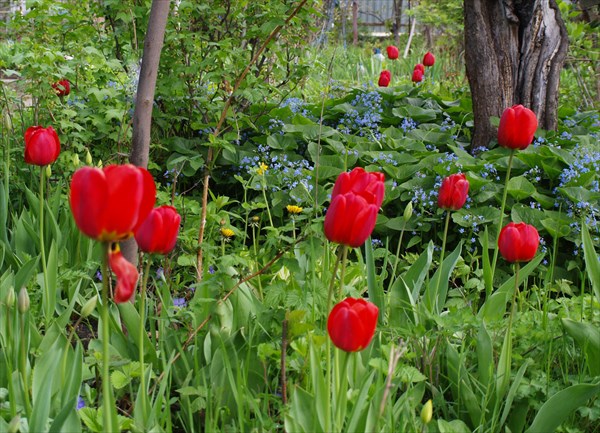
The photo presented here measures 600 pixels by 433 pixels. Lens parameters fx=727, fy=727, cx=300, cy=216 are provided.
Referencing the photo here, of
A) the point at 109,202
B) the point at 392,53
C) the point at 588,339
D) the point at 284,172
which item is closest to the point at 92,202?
the point at 109,202

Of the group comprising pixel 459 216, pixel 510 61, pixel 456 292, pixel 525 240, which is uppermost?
pixel 510 61

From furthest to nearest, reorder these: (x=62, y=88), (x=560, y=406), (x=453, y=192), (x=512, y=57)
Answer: (x=512, y=57) → (x=62, y=88) → (x=453, y=192) → (x=560, y=406)

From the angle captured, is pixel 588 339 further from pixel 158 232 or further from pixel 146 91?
pixel 146 91

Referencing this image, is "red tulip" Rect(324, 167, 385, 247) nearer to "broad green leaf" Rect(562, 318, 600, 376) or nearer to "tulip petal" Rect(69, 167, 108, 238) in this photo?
"tulip petal" Rect(69, 167, 108, 238)

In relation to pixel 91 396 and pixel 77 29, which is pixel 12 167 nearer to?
pixel 77 29

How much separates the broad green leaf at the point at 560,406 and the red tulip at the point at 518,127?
2.37 ft

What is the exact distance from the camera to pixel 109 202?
894 millimetres

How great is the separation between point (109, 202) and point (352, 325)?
0.41 m

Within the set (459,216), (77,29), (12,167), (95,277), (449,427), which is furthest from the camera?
(77,29)

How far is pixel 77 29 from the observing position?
346cm

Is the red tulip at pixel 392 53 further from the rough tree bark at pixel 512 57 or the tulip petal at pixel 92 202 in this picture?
the tulip petal at pixel 92 202

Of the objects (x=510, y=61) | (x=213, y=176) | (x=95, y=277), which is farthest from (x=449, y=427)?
(x=510, y=61)

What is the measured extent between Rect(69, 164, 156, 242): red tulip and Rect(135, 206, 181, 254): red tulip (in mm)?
368

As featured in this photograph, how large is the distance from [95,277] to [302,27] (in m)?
1.68
